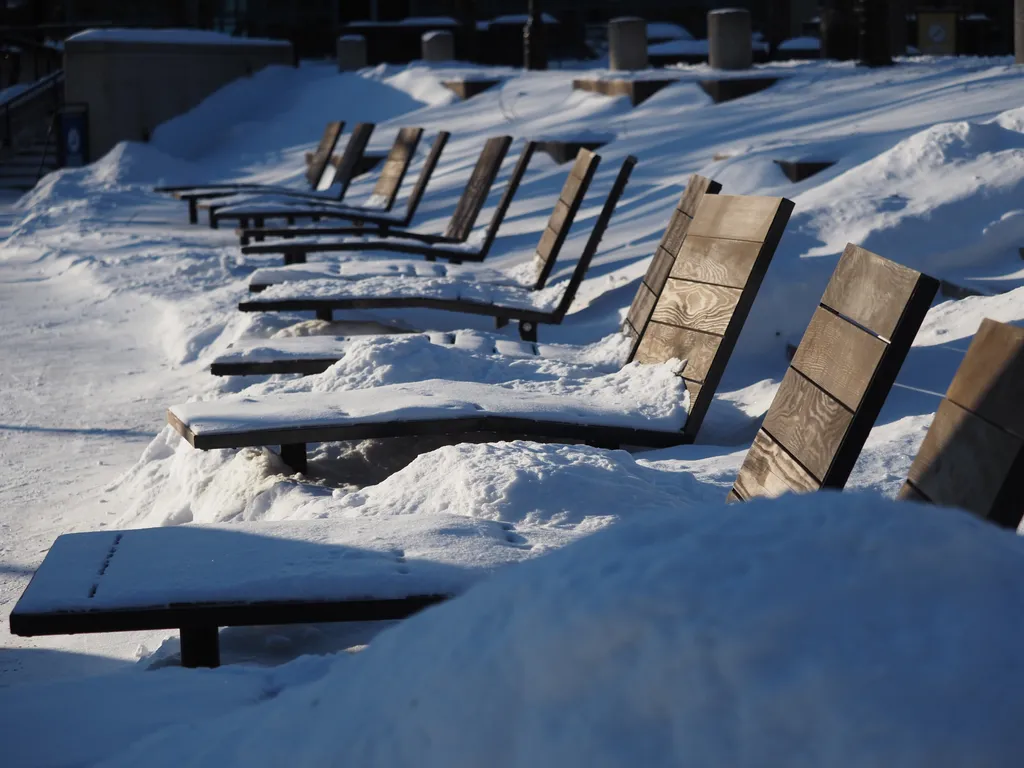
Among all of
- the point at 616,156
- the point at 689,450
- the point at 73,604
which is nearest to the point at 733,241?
the point at 689,450

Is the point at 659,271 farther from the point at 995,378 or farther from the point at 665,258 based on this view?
the point at 995,378

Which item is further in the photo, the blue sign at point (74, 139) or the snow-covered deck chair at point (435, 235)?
the blue sign at point (74, 139)

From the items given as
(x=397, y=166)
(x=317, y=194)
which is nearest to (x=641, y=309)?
(x=397, y=166)

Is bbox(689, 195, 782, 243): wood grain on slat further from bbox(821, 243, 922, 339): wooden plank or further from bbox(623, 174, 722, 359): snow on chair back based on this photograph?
bbox(821, 243, 922, 339): wooden plank

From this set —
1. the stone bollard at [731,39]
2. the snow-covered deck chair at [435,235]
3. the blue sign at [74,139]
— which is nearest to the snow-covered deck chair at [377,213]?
the snow-covered deck chair at [435,235]

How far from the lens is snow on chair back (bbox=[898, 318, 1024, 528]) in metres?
2.41

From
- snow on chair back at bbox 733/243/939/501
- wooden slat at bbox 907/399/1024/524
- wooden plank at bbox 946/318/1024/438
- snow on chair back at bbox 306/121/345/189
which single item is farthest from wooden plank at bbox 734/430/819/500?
snow on chair back at bbox 306/121/345/189

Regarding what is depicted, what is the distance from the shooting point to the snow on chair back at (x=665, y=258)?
5602mm

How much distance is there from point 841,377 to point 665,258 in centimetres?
268

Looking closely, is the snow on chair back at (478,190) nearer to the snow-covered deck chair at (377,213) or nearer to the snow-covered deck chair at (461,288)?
the snow-covered deck chair at (377,213)

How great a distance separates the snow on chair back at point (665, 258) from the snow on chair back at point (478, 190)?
413cm

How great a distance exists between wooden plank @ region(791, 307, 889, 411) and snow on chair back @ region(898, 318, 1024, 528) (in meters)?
0.39

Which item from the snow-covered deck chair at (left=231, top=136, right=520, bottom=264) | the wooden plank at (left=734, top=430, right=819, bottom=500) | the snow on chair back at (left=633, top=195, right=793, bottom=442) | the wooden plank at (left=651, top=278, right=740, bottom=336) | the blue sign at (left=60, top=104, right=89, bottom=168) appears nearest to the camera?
the wooden plank at (left=734, top=430, right=819, bottom=500)

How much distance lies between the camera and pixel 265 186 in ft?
48.0
